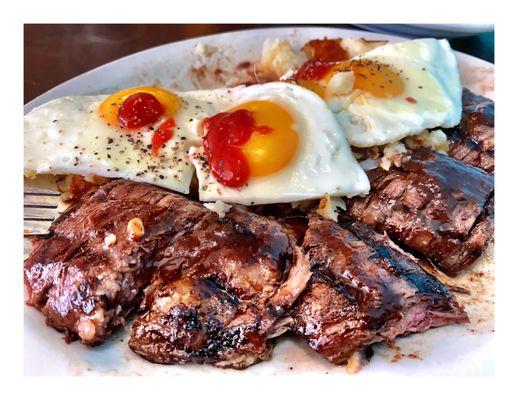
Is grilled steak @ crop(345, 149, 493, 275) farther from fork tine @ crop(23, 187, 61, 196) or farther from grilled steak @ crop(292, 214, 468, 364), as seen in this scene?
fork tine @ crop(23, 187, 61, 196)

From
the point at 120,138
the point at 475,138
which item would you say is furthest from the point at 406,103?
the point at 120,138

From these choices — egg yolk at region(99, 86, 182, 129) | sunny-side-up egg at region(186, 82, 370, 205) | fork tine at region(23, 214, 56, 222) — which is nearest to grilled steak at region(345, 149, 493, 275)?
sunny-side-up egg at region(186, 82, 370, 205)

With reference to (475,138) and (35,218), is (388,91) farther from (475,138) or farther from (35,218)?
(35,218)

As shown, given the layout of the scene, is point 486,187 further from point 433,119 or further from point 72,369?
point 72,369

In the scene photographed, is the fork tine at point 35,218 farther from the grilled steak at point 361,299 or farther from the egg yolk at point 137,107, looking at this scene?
the grilled steak at point 361,299

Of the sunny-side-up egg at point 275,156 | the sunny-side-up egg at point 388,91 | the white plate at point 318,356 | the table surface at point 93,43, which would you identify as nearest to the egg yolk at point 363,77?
the sunny-side-up egg at point 388,91

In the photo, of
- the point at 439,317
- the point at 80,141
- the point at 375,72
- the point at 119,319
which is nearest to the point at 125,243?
the point at 119,319
